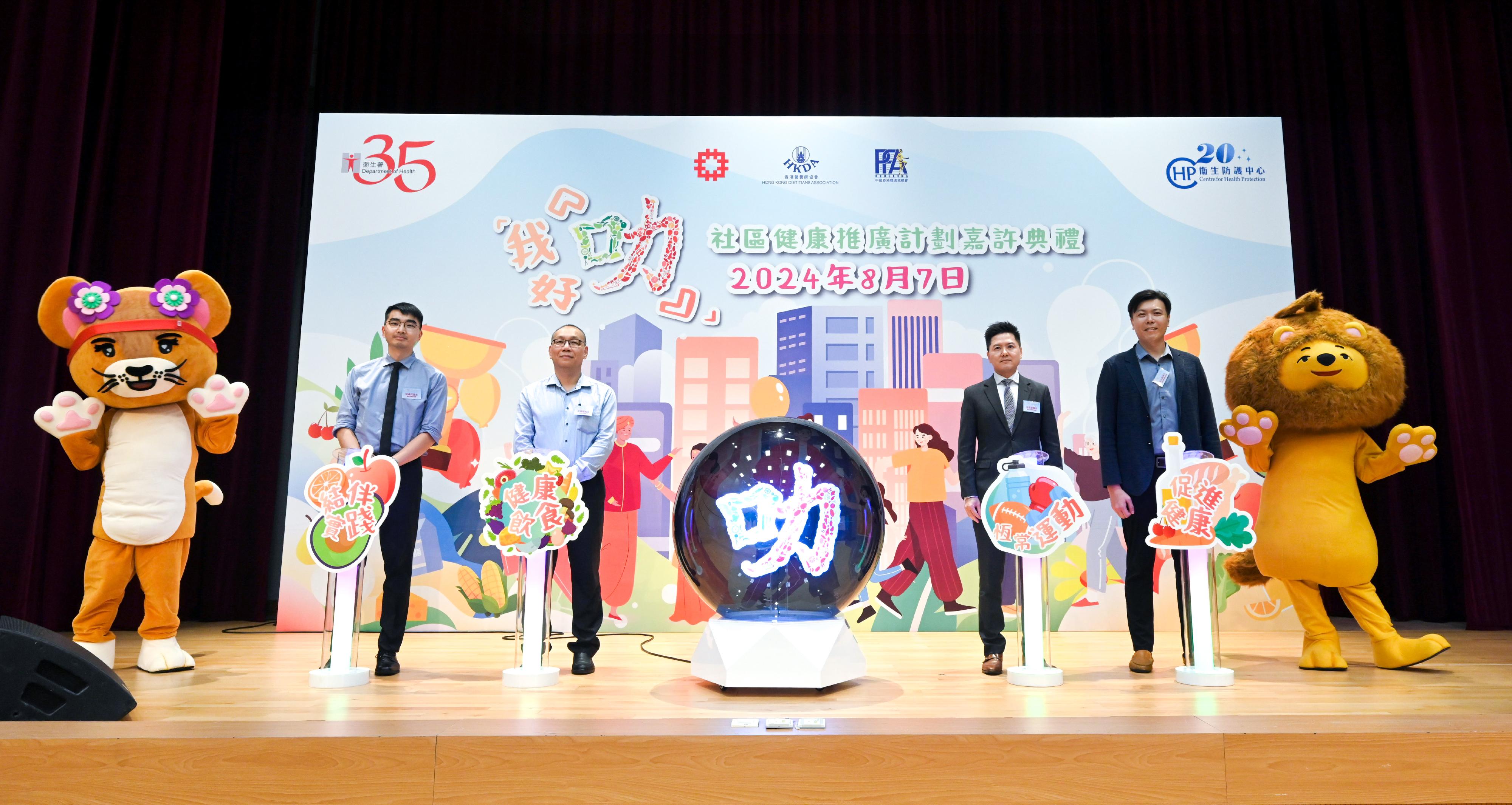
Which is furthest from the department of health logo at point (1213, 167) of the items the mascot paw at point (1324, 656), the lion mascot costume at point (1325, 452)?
the mascot paw at point (1324, 656)

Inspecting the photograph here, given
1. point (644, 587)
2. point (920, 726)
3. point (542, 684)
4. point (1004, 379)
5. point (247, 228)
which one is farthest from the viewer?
point (247, 228)

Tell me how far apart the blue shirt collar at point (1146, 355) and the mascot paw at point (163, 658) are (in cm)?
382

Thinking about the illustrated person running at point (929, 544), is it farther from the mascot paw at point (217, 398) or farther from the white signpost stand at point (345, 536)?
the mascot paw at point (217, 398)

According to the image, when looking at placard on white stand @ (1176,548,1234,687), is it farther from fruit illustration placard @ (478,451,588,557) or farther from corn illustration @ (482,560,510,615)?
corn illustration @ (482,560,510,615)

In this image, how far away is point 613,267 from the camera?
16.3 ft

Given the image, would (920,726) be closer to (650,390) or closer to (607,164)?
(650,390)

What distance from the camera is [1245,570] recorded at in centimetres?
390

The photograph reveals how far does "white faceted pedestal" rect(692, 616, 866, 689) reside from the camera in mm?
2809

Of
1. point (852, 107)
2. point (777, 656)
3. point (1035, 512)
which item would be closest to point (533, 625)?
point (777, 656)

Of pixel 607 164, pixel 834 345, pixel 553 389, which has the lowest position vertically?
pixel 553 389

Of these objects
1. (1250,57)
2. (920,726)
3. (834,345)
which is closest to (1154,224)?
(1250,57)

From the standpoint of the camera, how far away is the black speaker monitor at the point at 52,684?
7.65 feet

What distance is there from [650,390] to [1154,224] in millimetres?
2969

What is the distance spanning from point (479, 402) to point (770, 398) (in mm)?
1578
